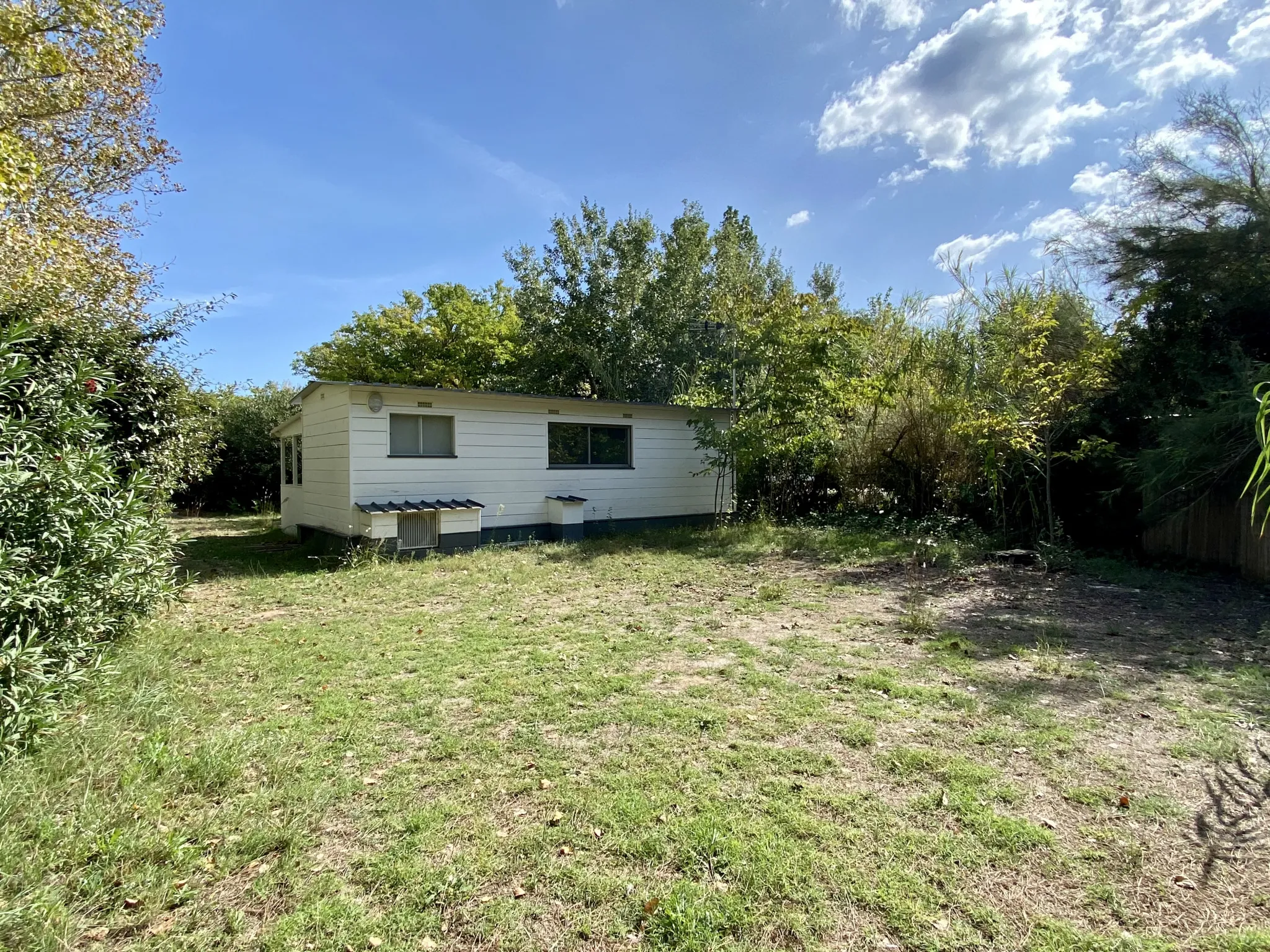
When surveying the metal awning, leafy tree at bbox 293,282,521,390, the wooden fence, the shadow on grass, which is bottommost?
the shadow on grass

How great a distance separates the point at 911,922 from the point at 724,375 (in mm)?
12023

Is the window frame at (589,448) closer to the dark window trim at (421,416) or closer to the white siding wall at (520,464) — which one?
the white siding wall at (520,464)

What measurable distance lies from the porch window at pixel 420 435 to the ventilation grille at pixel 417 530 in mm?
997

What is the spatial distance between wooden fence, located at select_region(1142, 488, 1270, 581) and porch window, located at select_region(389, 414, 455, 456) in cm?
981

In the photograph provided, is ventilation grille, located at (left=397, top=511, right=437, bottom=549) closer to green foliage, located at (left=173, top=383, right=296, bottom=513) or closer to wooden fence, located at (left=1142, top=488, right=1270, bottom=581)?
wooden fence, located at (left=1142, top=488, right=1270, bottom=581)

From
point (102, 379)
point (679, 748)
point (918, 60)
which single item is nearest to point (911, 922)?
point (679, 748)

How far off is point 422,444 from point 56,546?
19.4 ft

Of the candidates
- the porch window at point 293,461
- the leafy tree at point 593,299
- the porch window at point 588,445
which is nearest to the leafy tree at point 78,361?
the porch window at point 293,461

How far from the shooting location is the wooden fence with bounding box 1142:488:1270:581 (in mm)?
6152

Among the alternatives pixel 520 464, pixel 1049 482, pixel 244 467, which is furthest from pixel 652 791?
pixel 244 467

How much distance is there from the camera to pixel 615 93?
1034 cm

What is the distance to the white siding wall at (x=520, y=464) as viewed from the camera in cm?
825

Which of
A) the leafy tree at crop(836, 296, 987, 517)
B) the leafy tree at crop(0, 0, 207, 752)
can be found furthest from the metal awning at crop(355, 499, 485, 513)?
the leafy tree at crop(836, 296, 987, 517)

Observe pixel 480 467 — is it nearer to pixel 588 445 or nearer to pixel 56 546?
pixel 588 445
